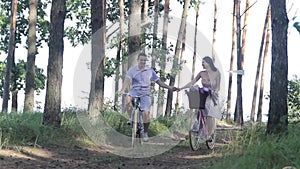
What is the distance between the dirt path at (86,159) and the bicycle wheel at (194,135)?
0.15m

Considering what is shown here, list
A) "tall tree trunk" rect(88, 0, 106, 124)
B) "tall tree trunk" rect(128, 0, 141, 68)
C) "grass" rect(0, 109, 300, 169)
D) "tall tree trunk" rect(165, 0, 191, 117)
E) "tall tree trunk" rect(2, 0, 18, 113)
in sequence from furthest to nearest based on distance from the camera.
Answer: "tall tree trunk" rect(2, 0, 18, 113) < "tall tree trunk" rect(165, 0, 191, 117) < "tall tree trunk" rect(128, 0, 141, 68) < "tall tree trunk" rect(88, 0, 106, 124) < "grass" rect(0, 109, 300, 169)

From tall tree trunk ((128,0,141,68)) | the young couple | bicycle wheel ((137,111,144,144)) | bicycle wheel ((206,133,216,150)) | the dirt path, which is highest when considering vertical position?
tall tree trunk ((128,0,141,68))

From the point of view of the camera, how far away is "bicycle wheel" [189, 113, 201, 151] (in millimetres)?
8305

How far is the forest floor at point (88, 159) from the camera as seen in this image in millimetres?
6438

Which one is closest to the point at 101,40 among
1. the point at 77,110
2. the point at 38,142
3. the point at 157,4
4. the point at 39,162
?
the point at 77,110

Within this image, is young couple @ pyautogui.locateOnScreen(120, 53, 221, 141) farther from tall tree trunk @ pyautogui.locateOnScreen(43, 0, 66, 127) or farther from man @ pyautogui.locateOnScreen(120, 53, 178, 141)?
tall tree trunk @ pyautogui.locateOnScreen(43, 0, 66, 127)

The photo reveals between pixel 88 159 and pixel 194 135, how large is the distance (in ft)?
7.08

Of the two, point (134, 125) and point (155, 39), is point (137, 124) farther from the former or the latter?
point (155, 39)

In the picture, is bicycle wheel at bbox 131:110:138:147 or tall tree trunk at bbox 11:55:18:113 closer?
bicycle wheel at bbox 131:110:138:147

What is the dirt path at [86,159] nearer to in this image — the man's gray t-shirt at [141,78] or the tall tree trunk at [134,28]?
the man's gray t-shirt at [141,78]

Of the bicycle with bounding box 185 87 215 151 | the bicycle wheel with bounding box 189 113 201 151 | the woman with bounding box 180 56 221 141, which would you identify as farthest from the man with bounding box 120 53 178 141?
the bicycle wheel with bounding box 189 113 201 151

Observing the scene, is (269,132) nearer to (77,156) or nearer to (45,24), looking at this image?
(77,156)

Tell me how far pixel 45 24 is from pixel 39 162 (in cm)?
2446

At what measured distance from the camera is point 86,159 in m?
7.25
